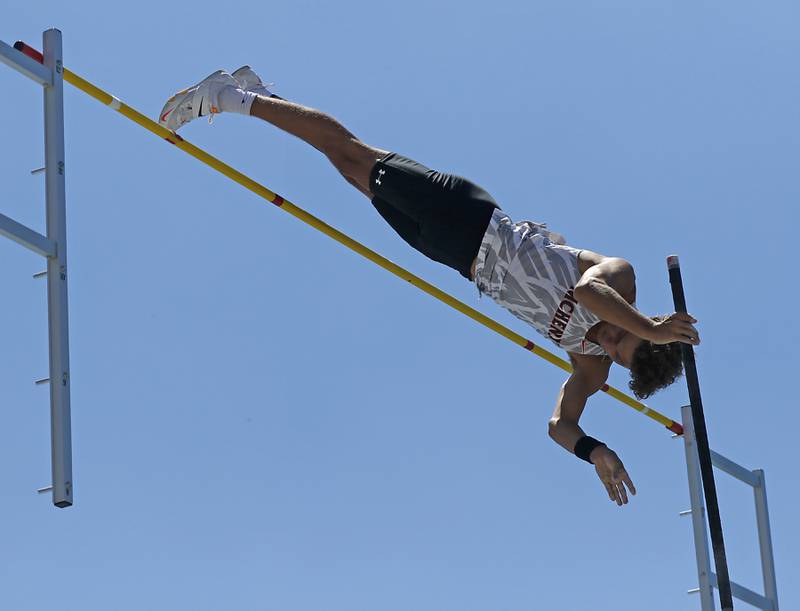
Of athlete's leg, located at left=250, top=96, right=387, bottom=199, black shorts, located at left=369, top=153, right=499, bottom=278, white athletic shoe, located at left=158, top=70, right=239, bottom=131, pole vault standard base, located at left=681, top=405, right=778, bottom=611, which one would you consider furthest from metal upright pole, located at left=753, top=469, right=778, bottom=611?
white athletic shoe, located at left=158, top=70, right=239, bottom=131

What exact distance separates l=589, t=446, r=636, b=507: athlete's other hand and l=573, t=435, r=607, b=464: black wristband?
0.35 ft

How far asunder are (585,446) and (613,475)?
0.41 m

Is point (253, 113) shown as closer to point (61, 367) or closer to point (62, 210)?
point (62, 210)

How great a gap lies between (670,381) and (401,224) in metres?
1.49

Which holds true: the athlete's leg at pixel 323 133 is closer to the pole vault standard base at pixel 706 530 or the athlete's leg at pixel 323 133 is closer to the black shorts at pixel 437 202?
the black shorts at pixel 437 202

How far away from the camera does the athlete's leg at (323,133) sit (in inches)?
283

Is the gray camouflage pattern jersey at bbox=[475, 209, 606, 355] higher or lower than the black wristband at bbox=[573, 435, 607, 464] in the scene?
higher

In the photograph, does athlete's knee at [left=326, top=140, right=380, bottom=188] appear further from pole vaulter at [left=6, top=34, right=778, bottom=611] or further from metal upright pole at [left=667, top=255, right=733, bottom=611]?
metal upright pole at [left=667, top=255, right=733, bottom=611]

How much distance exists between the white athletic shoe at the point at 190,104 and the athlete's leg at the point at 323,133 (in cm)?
20

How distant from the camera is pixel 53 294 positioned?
555 cm

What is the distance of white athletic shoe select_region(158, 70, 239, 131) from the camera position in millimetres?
7238

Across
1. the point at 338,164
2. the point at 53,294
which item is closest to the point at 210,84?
the point at 338,164

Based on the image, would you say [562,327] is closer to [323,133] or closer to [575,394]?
[575,394]

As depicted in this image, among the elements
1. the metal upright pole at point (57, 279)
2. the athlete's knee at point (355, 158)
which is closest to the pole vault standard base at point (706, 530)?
the athlete's knee at point (355, 158)
